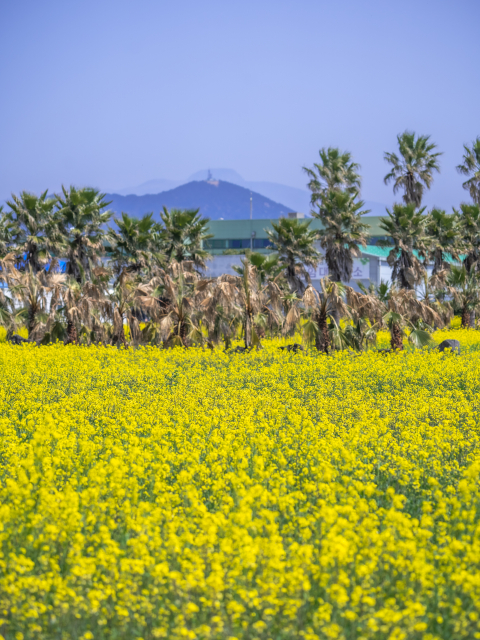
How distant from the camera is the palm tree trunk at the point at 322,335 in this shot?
21109 mm

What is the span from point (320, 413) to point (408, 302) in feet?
40.8

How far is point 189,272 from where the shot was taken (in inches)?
1025

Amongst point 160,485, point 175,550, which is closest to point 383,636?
point 175,550

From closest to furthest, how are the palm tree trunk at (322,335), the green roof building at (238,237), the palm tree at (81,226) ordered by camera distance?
the palm tree trunk at (322,335), the palm tree at (81,226), the green roof building at (238,237)

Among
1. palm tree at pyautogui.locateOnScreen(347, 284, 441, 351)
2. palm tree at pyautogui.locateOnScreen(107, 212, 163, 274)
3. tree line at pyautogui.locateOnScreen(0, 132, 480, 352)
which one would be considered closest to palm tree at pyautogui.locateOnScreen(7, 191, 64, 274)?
tree line at pyautogui.locateOnScreen(0, 132, 480, 352)

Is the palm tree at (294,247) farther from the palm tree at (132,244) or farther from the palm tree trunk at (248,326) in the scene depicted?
the palm tree trunk at (248,326)

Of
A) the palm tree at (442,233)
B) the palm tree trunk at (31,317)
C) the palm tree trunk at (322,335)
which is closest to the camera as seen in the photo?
the palm tree trunk at (322,335)

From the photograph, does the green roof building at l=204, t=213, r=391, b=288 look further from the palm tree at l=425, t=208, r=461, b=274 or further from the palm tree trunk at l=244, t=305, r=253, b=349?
the palm tree trunk at l=244, t=305, r=253, b=349

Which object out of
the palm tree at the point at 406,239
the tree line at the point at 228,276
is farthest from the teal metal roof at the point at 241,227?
the palm tree at the point at 406,239

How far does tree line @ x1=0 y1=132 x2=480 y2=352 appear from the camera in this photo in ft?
71.7

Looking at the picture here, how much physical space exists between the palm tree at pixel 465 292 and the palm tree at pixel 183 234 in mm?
14095

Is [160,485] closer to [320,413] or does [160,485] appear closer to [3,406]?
[320,413]

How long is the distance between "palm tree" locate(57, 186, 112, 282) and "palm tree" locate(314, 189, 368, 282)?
12457 millimetres

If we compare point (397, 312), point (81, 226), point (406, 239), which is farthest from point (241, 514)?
point (406, 239)
